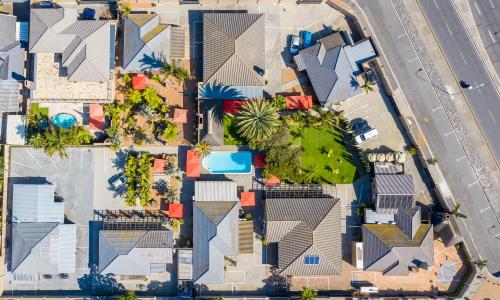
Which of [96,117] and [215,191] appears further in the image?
[96,117]

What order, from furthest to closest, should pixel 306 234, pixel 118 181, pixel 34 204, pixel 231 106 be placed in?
pixel 118 181, pixel 231 106, pixel 34 204, pixel 306 234

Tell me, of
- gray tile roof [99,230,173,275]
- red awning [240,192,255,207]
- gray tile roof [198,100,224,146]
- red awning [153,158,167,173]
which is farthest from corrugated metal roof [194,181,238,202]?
gray tile roof [99,230,173,275]

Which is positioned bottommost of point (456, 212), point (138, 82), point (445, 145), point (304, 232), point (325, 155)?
point (304, 232)

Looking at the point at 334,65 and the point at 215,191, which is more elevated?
the point at 334,65

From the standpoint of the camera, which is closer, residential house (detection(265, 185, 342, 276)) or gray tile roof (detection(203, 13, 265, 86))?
residential house (detection(265, 185, 342, 276))

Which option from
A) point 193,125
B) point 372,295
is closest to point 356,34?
point 193,125

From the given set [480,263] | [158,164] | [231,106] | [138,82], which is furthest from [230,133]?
[480,263]

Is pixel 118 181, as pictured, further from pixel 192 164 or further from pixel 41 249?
pixel 41 249

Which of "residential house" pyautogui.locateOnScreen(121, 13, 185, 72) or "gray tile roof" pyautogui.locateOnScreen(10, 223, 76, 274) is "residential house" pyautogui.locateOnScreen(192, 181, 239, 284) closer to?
"gray tile roof" pyautogui.locateOnScreen(10, 223, 76, 274)
